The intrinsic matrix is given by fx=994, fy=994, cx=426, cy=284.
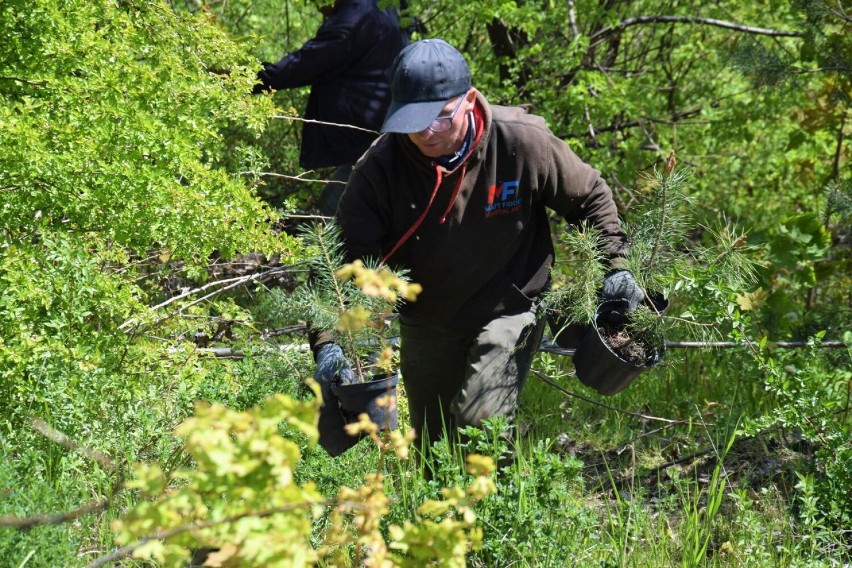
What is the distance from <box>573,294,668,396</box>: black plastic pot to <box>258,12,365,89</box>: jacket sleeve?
2760mm

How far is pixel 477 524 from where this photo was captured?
8.87 feet

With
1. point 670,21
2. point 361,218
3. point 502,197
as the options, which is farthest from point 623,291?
point 670,21

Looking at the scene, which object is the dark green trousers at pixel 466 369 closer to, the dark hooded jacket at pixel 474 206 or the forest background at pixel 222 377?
the dark hooded jacket at pixel 474 206

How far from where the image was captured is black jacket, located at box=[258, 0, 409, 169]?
18.1 feet

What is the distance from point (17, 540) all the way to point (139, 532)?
3.44 feet

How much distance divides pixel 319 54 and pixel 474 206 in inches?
91.8

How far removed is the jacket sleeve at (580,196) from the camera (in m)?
3.50

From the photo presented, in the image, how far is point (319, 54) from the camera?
5480 millimetres

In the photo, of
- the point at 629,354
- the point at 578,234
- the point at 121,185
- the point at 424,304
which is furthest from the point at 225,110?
the point at 629,354

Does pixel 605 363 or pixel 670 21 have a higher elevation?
pixel 670 21

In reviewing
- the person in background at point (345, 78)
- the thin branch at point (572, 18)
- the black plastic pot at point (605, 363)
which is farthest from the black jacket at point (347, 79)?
the black plastic pot at point (605, 363)

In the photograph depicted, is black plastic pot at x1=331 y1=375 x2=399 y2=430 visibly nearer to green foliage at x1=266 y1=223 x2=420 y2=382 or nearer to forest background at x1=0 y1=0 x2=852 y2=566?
green foliage at x1=266 y1=223 x2=420 y2=382

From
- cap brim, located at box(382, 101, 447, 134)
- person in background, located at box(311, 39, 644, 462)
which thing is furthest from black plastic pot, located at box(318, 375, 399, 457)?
cap brim, located at box(382, 101, 447, 134)

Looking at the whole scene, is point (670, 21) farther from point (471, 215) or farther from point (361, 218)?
point (361, 218)
